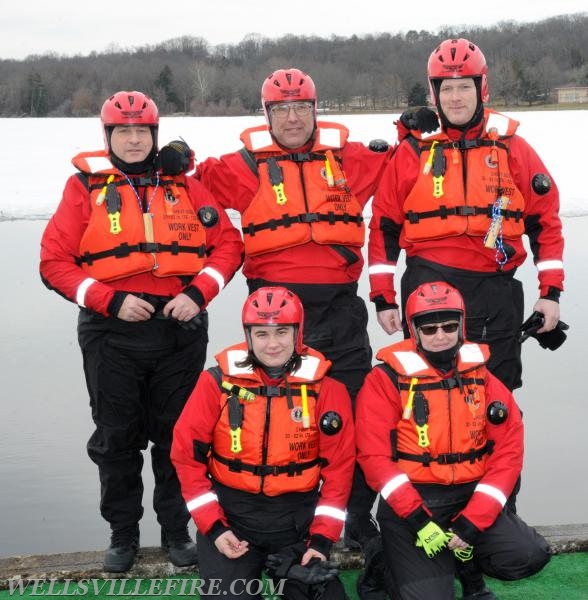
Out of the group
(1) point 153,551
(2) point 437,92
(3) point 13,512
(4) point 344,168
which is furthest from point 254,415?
(3) point 13,512

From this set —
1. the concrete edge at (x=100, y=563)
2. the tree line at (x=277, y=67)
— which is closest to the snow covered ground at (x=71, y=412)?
the concrete edge at (x=100, y=563)

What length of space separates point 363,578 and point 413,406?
69 centimetres

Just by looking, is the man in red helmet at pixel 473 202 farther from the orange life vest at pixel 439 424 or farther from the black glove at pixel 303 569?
the black glove at pixel 303 569

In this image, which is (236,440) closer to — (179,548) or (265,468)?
(265,468)

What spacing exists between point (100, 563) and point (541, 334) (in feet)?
6.12

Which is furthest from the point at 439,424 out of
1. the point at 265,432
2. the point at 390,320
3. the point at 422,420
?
the point at 390,320

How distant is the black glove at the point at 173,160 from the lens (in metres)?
3.13

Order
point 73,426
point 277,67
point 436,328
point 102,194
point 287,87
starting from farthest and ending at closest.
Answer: point 277,67
point 73,426
point 287,87
point 102,194
point 436,328

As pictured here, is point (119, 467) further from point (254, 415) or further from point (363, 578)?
point (363, 578)

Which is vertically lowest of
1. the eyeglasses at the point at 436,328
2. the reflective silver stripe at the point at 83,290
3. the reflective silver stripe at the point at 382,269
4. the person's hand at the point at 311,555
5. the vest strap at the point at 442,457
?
the person's hand at the point at 311,555

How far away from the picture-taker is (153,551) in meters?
3.36

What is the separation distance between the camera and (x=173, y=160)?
10.3 ft

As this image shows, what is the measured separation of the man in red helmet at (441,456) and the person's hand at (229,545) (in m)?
0.46

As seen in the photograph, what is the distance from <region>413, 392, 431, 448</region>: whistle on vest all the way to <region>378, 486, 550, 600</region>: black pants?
182mm
